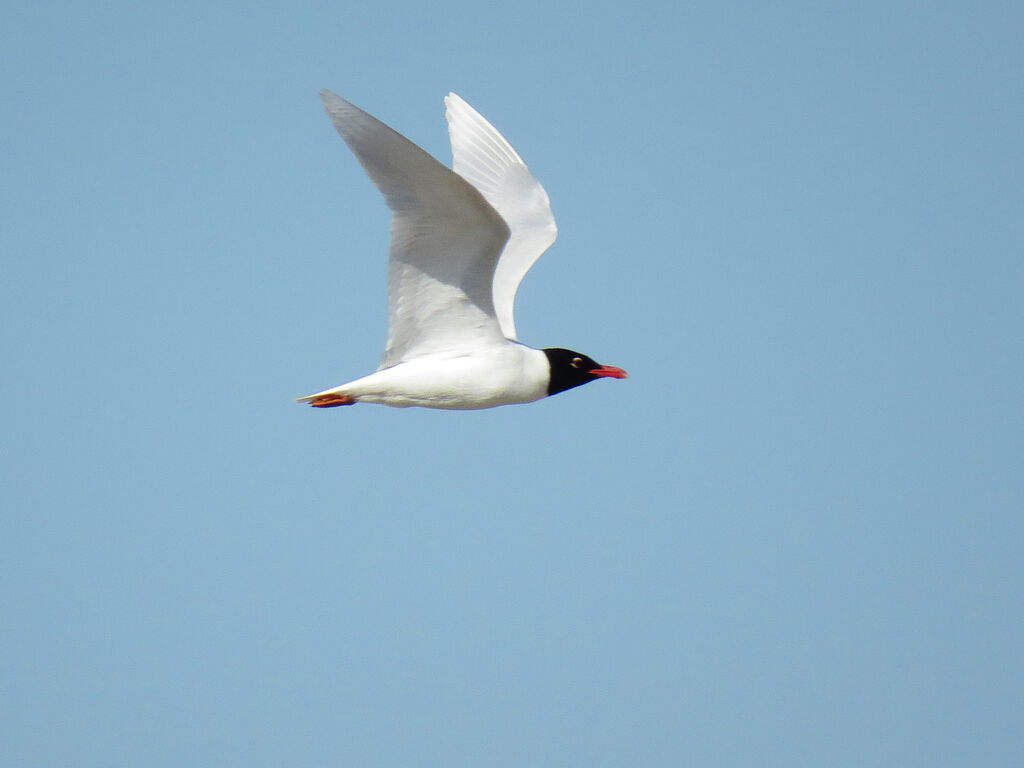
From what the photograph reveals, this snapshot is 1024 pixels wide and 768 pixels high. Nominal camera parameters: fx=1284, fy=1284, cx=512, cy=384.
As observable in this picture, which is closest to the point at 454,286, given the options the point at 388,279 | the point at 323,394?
the point at 388,279

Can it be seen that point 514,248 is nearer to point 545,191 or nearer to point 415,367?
point 545,191

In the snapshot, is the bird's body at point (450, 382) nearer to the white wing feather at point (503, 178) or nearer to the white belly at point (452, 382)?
the white belly at point (452, 382)

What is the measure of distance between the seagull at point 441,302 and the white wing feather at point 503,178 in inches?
30.4

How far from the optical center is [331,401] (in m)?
9.84

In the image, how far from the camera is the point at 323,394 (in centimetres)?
973

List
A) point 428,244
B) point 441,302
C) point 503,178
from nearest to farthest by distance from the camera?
point 428,244 → point 441,302 → point 503,178

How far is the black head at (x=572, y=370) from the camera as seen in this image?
10422mm

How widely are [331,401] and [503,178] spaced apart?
345cm

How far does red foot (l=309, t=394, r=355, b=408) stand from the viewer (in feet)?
32.1

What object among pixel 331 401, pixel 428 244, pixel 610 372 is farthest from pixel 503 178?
pixel 331 401

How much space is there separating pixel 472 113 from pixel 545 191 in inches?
39.8

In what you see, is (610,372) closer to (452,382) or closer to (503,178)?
(452,382)

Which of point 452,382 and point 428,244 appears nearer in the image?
point 428,244

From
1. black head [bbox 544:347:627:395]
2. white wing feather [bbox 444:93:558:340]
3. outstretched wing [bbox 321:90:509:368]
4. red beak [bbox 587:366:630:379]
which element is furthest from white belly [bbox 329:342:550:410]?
white wing feather [bbox 444:93:558:340]
